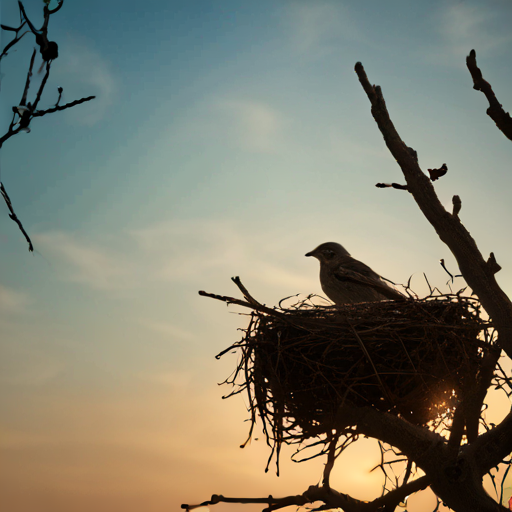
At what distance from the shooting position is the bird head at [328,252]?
5.76m

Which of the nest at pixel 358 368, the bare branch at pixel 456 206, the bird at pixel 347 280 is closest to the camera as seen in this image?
the bare branch at pixel 456 206

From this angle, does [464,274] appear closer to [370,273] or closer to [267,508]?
[267,508]

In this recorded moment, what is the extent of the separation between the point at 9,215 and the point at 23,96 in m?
0.52

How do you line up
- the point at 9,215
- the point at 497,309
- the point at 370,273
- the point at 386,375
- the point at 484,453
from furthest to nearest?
the point at 370,273 < the point at 386,375 < the point at 484,453 < the point at 497,309 < the point at 9,215

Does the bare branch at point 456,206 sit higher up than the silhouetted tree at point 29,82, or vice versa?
the silhouetted tree at point 29,82

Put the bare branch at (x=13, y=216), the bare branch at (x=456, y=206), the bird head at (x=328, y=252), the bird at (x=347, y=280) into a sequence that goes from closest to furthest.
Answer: the bare branch at (x=13, y=216) → the bare branch at (x=456, y=206) → the bird at (x=347, y=280) → the bird head at (x=328, y=252)

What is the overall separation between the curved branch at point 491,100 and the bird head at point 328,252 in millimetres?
3492

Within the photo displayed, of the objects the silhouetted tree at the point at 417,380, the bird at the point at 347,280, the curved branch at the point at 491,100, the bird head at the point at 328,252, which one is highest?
the bird head at the point at 328,252

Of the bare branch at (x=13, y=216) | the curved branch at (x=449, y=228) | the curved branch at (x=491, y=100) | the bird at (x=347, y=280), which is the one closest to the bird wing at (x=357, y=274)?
the bird at (x=347, y=280)

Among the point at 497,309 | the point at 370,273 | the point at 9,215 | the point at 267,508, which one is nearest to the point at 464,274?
the point at 497,309

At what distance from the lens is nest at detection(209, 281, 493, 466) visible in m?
3.02

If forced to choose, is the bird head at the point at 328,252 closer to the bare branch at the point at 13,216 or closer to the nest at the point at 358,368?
the nest at the point at 358,368

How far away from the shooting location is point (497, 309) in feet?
7.32

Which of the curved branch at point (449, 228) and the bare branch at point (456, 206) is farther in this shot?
the bare branch at point (456, 206)
